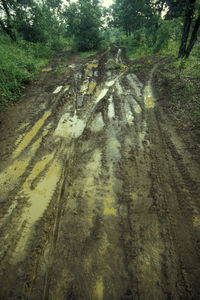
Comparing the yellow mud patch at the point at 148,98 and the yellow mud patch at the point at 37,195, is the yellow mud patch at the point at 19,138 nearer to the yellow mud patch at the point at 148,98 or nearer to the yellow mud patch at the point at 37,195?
the yellow mud patch at the point at 37,195

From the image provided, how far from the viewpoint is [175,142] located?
3.14 metres

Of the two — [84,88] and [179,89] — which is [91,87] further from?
[179,89]

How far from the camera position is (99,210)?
2.12m

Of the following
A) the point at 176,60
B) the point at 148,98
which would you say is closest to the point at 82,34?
the point at 176,60

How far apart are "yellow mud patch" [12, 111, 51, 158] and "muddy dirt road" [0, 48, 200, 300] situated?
3 cm

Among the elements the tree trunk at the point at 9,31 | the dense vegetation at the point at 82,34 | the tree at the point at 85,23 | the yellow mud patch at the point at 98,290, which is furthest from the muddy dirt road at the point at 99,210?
the tree at the point at 85,23

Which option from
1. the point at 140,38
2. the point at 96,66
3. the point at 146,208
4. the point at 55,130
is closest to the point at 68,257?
the point at 146,208

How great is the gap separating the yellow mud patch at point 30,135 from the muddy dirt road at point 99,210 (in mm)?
29

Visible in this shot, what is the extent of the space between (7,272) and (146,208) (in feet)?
6.45

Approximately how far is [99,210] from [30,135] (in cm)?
272

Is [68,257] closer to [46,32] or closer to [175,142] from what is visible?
[175,142]

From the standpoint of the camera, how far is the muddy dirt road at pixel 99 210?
1.51m

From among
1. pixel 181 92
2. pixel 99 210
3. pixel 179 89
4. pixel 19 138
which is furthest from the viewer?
pixel 179 89

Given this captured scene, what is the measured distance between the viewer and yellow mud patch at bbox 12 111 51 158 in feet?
10.4
